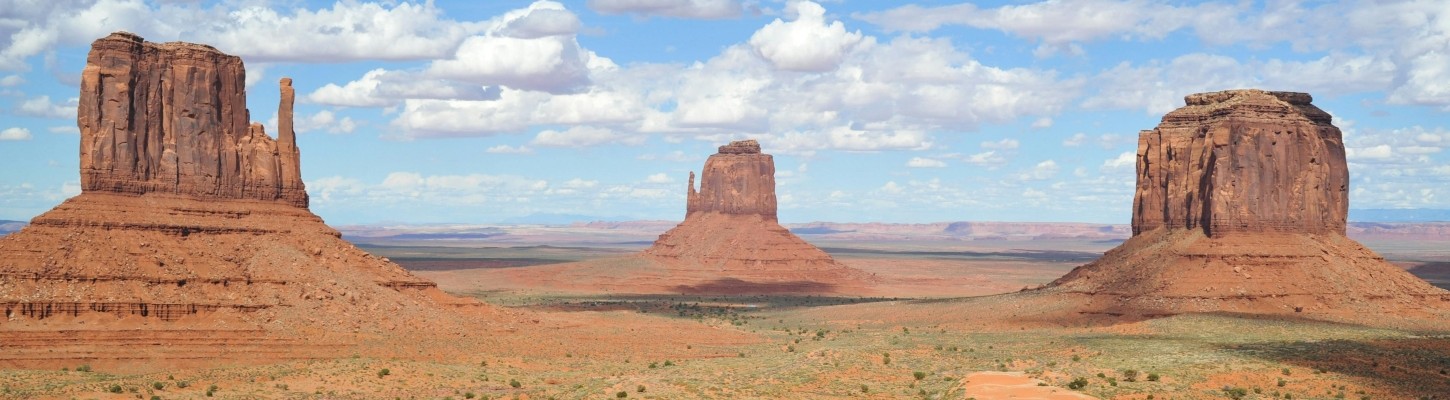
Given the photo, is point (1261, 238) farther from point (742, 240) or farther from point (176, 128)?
point (742, 240)

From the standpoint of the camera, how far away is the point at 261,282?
65625 mm

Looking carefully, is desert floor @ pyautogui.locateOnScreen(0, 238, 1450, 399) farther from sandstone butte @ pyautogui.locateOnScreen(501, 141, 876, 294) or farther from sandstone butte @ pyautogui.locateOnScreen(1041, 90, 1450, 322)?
sandstone butte @ pyautogui.locateOnScreen(501, 141, 876, 294)

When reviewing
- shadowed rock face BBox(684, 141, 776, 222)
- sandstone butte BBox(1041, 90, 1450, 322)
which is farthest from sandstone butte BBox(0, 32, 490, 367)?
shadowed rock face BBox(684, 141, 776, 222)

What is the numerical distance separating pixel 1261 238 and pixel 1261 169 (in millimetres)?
3858

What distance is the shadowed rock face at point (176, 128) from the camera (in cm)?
6544

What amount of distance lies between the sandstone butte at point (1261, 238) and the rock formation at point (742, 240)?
58.7m

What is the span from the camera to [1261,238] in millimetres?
87625

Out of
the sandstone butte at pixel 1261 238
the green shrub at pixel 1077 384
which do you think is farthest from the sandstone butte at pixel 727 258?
the green shrub at pixel 1077 384

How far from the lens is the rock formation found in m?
151

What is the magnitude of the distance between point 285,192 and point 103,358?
Result: 15724 millimetres

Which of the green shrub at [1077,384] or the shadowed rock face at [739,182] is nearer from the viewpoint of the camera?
the green shrub at [1077,384]

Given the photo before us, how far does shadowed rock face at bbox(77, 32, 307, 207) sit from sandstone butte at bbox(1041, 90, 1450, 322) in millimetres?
45868

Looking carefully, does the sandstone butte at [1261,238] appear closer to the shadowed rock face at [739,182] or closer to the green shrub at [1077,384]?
the green shrub at [1077,384]

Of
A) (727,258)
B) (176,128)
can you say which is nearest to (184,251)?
(176,128)
